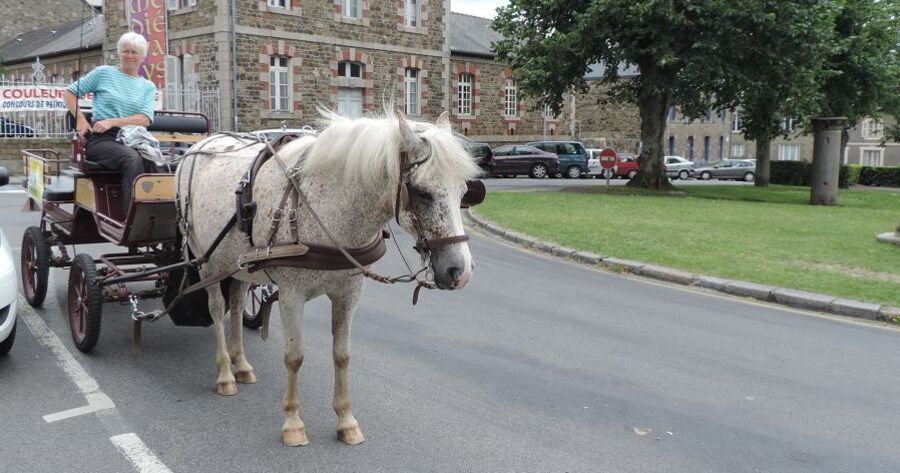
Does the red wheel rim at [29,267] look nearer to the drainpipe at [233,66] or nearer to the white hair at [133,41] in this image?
the white hair at [133,41]

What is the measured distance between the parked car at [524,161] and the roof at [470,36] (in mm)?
5634

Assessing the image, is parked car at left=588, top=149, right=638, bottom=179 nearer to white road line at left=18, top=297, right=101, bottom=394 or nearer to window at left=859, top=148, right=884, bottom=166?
window at left=859, top=148, right=884, bottom=166

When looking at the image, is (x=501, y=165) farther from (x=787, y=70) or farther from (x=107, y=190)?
(x=107, y=190)

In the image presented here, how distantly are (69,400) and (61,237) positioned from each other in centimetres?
280

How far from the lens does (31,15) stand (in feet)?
165

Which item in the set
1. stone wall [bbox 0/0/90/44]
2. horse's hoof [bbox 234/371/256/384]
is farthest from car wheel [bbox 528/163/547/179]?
stone wall [bbox 0/0/90/44]

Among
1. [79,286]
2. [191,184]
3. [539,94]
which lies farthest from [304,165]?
[539,94]

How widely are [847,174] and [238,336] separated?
3928cm

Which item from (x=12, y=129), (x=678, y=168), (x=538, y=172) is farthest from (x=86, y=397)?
(x=678, y=168)

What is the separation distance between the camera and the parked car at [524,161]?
3569cm

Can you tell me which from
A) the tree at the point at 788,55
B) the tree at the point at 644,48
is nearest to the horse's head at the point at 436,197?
the tree at the point at 644,48

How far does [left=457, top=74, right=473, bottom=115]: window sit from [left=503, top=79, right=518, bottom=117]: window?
8.89ft

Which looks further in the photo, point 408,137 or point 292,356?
point 292,356

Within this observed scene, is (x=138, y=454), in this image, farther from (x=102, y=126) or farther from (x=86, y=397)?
(x=102, y=126)
